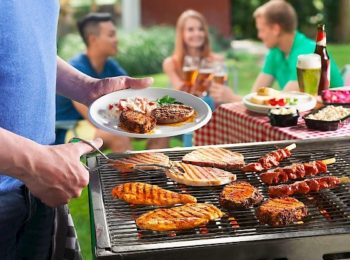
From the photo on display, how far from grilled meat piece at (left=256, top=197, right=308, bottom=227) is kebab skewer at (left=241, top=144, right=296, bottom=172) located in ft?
1.23

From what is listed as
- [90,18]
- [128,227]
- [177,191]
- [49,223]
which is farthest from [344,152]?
[90,18]

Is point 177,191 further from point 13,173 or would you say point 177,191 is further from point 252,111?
point 252,111

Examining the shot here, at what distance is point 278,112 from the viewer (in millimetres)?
3619

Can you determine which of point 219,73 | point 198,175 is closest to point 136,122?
point 198,175

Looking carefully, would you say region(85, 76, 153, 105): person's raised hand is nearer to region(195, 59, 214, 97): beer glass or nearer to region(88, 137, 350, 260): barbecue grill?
region(88, 137, 350, 260): barbecue grill

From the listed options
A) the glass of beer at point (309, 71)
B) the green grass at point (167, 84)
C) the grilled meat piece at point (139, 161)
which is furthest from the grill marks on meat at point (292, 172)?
the green grass at point (167, 84)

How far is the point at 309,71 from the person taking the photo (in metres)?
4.06

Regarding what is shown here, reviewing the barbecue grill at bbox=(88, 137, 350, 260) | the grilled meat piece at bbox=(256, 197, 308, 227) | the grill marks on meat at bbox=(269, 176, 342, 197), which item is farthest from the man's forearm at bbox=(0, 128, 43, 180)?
the grill marks on meat at bbox=(269, 176, 342, 197)

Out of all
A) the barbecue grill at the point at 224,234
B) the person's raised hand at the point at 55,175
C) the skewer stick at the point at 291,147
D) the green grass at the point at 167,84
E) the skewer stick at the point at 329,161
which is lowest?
the green grass at the point at 167,84

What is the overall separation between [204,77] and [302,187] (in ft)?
10.4

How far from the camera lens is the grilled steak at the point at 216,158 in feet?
8.90

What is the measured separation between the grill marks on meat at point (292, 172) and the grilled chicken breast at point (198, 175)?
137 millimetres

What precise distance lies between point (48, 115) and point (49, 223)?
0.47 meters

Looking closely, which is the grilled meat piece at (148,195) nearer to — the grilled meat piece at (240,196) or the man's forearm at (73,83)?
the grilled meat piece at (240,196)
